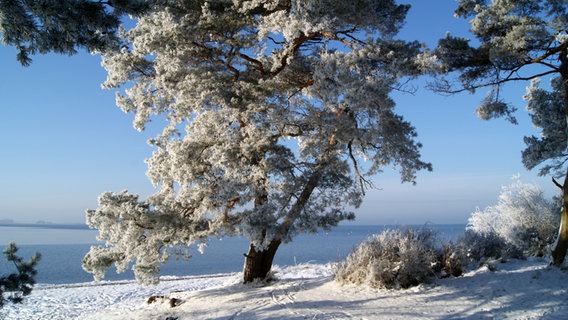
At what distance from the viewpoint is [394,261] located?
32.6 feet

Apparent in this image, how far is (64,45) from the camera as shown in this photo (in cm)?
Result: 531

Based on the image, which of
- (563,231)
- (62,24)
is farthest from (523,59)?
(62,24)

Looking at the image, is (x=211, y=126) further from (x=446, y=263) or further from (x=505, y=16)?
(x=505, y=16)

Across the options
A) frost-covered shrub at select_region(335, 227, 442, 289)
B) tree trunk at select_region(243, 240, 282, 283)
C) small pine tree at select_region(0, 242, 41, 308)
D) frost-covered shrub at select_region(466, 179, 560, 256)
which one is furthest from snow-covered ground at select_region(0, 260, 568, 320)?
frost-covered shrub at select_region(466, 179, 560, 256)

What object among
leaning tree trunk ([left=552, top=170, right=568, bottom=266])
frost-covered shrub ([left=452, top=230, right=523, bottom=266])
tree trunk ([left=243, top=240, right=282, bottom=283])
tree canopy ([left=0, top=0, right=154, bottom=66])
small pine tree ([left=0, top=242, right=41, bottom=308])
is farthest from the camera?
tree trunk ([left=243, top=240, right=282, bottom=283])

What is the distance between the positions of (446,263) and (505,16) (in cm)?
574

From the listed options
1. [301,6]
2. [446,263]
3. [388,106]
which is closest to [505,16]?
[388,106]

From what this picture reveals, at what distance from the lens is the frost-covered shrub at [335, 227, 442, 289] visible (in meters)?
9.30

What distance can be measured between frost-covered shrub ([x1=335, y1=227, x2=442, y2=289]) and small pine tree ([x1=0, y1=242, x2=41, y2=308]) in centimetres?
650

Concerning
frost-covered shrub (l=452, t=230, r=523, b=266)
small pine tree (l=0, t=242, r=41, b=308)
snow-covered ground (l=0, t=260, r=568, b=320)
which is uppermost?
small pine tree (l=0, t=242, r=41, b=308)

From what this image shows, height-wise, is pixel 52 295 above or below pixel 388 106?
below

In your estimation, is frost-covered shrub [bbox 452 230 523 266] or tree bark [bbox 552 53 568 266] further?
frost-covered shrub [bbox 452 230 523 266]

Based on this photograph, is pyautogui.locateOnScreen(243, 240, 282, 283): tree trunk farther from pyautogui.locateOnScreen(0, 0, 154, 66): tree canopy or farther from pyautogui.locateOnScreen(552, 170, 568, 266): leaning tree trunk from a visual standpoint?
pyautogui.locateOnScreen(0, 0, 154, 66): tree canopy

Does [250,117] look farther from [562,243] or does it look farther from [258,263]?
[562,243]
